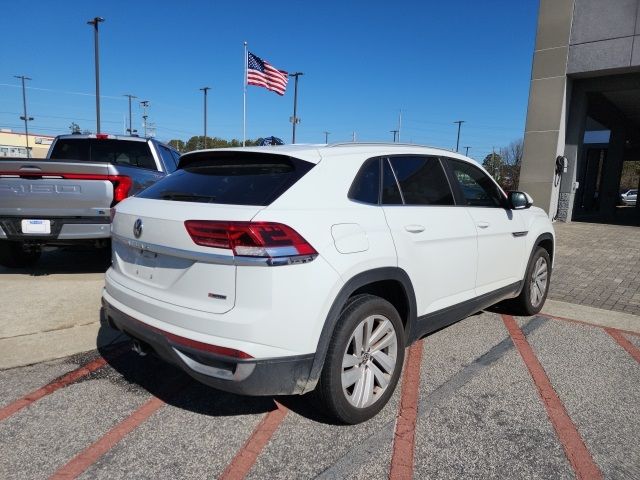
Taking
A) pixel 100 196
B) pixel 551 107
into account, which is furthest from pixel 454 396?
pixel 551 107

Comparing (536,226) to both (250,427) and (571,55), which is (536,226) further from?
(571,55)

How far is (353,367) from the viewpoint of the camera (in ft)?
9.19

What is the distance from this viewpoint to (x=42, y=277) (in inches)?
237

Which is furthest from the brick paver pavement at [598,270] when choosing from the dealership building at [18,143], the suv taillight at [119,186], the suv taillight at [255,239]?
the dealership building at [18,143]

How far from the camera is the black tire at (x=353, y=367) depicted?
103 inches

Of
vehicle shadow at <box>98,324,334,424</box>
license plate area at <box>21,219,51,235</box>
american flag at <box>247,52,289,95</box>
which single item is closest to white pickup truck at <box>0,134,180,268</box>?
license plate area at <box>21,219,51,235</box>

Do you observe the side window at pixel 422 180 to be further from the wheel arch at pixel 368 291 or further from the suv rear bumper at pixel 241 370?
the suv rear bumper at pixel 241 370

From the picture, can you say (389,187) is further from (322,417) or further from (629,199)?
(629,199)

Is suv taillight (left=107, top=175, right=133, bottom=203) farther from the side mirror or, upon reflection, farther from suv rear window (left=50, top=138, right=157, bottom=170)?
the side mirror

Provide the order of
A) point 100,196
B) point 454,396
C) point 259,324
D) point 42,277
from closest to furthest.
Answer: point 259,324 < point 454,396 < point 100,196 < point 42,277

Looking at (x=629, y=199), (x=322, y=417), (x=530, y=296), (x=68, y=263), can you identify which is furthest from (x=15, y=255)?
(x=629, y=199)

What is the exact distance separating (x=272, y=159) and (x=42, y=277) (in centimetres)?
465

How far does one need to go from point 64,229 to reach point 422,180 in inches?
160

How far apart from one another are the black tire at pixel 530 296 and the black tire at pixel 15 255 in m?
5.95
